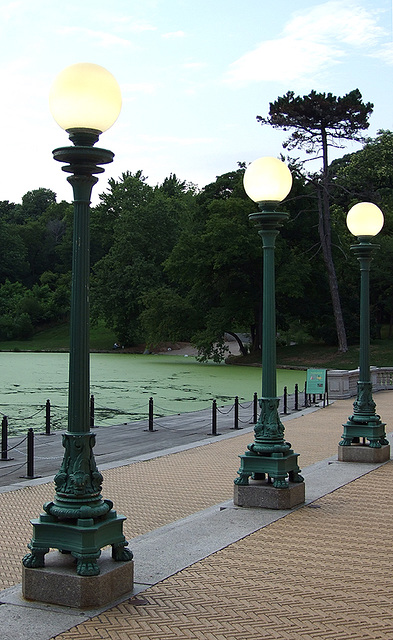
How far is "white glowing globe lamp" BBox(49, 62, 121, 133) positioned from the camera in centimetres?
566

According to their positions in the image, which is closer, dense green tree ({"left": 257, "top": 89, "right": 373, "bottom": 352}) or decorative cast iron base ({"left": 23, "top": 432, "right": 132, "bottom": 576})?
decorative cast iron base ({"left": 23, "top": 432, "right": 132, "bottom": 576})

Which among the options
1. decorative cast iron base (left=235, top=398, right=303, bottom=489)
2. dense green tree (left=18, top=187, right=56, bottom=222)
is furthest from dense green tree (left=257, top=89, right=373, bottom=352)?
dense green tree (left=18, top=187, right=56, bottom=222)

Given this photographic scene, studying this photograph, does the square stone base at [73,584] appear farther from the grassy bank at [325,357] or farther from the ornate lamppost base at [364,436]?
the grassy bank at [325,357]

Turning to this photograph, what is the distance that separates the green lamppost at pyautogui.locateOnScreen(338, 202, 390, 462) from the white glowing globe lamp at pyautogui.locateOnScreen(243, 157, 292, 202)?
332cm

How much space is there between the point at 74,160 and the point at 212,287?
177ft

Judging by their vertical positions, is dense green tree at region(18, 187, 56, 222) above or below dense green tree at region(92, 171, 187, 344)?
above

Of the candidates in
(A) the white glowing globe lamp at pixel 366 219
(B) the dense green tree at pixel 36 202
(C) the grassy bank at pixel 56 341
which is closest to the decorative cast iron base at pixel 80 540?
(A) the white glowing globe lamp at pixel 366 219

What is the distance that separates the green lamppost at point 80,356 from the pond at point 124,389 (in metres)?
13.1

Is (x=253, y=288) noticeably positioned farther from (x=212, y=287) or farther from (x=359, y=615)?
(x=359, y=615)

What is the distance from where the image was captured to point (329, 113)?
5225 cm

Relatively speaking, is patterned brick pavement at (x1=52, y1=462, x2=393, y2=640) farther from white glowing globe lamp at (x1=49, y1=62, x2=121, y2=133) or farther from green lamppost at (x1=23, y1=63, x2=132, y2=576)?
white glowing globe lamp at (x1=49, y1=62, x2=121, y2=133)

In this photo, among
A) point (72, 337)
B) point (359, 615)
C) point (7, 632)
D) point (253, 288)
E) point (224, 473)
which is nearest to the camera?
point (7, 632)

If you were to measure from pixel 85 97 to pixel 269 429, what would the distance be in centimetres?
471

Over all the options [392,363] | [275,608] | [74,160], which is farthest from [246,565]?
[392,363]
